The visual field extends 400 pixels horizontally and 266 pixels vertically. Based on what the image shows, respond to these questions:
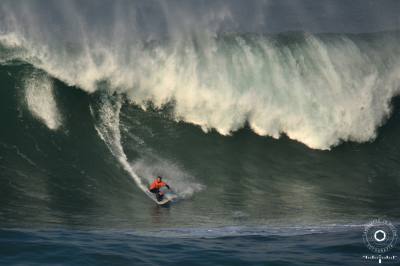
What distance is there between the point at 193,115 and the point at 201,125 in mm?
321

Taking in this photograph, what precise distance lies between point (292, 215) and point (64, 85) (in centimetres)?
659

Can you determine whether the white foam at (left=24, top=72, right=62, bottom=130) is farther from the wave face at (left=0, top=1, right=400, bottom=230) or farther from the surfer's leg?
the surfer's leg

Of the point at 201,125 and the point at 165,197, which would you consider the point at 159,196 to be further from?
the point at 201,125

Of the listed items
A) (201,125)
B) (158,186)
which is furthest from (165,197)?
(201,125)

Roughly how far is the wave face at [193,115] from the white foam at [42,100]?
0.11ft

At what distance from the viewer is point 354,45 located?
19.0 m

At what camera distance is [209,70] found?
1694 centimetres

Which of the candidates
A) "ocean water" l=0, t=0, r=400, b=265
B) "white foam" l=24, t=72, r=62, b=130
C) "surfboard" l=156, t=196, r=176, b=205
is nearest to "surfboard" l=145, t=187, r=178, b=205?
"surfboard" l=156, t=196, r=176, b=205

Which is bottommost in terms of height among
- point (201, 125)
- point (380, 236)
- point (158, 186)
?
point (380, 236)

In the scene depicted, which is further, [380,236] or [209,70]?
[209,70]

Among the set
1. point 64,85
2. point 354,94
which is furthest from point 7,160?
point 354,94

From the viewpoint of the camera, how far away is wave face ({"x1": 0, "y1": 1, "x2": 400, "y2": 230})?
495 inches

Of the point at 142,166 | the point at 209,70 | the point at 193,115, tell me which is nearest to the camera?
the point at 142,166

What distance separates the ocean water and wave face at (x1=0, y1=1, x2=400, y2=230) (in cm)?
4
